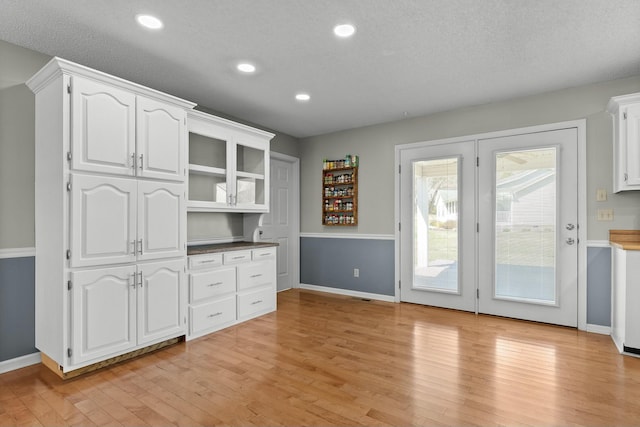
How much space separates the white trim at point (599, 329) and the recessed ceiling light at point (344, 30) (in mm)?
3648

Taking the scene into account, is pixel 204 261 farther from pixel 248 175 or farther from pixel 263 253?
Answer: pixel 248 175

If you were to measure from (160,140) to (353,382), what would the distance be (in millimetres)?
2495

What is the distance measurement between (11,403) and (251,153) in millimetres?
2976

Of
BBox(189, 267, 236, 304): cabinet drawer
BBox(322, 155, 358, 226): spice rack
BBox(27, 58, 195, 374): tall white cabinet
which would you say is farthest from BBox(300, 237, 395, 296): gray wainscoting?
BBox(27, 58, 195, 374): tall white cabinet

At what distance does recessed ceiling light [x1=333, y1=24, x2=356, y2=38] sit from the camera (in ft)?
7.95

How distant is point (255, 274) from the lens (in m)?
3.96

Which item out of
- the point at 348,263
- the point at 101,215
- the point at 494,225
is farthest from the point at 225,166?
the point at 494,225

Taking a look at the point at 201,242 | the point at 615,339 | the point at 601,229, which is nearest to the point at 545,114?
the point at 601,229

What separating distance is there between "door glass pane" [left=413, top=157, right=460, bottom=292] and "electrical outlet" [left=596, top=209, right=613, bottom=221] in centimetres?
136

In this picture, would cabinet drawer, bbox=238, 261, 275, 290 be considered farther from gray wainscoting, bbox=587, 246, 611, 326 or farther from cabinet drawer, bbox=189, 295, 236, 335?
gray wainscoting, bbox=587, 246, 611, 326

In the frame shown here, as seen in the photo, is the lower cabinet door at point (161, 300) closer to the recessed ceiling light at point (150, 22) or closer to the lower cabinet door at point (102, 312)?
the lower cabinet door at point (102, 312)

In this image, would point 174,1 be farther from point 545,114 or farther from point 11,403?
point 545,114

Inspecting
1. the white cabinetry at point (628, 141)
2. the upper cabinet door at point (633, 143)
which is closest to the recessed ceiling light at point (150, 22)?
the white cabinetry at point (628, 141)

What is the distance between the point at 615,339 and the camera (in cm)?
314
